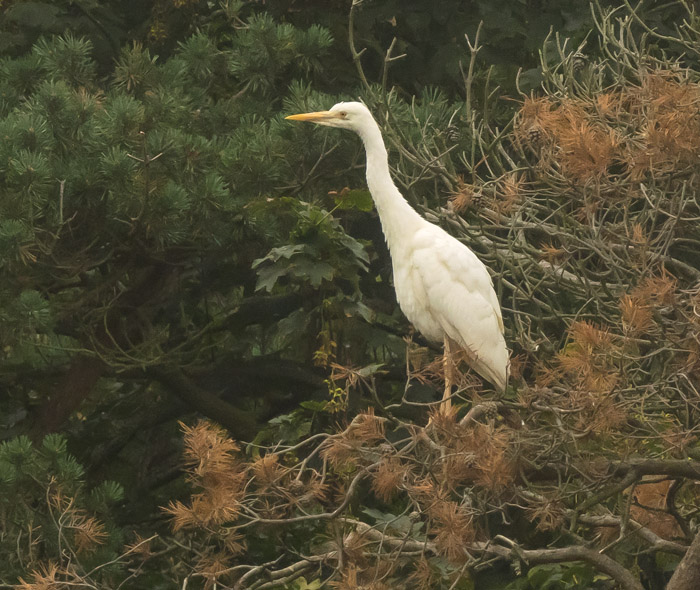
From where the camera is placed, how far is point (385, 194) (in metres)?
3.84

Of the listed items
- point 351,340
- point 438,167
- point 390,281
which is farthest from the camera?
point 390,281

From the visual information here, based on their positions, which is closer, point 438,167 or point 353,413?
point 438,167

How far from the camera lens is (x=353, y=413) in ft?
14.1

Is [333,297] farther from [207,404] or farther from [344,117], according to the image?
[207,404]

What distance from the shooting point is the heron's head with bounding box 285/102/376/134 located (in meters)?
3.80

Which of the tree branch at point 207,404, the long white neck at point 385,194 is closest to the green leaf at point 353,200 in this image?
the long white neck at point 385,194

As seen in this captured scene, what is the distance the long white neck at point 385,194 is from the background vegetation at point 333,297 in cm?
12

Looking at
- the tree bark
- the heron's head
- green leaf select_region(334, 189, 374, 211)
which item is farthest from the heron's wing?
the tree bark

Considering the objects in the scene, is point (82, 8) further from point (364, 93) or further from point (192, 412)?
point (192, 412)

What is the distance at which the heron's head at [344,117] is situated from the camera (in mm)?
3803

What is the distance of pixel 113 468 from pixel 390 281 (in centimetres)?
160

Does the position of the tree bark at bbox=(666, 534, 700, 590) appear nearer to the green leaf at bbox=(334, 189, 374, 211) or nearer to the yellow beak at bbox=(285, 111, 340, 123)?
the green leaf at bbox=(334, 189, 374, 211)

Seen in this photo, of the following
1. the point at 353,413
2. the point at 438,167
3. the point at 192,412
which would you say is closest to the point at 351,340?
the point at 353,413

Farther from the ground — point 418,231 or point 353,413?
point 418,231
